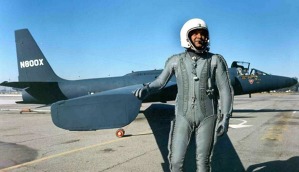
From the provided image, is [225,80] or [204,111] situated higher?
[225,80]

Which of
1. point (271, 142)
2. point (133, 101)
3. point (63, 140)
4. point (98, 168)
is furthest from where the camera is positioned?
point (63, 140)

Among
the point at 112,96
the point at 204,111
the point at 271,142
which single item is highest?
the point at 112,96

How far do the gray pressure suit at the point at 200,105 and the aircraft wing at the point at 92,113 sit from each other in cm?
73

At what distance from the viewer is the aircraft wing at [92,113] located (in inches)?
125

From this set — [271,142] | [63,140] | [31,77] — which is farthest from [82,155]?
[31,77]

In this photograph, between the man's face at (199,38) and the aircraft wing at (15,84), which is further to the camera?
the aircraft wing at (15,84)

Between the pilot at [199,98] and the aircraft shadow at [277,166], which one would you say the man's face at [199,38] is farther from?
the aircraft shadow at [277,166]

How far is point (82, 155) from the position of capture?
692cm

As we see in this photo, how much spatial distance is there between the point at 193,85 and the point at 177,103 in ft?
1.19

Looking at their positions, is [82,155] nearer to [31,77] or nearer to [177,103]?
[177,103]

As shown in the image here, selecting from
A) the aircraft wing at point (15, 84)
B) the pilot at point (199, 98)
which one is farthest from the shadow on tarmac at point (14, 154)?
the aircraft wing at point (15, 84)

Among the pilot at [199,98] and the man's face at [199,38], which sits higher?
the man's face at [199,38]

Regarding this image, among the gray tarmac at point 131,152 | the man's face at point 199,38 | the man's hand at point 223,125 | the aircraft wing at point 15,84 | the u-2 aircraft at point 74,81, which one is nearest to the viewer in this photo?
the man's hand at point 223,125

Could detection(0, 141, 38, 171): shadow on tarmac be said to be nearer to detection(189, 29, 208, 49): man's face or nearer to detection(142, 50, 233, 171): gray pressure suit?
detection(142, 50, 233, 171): gray pressure suit
